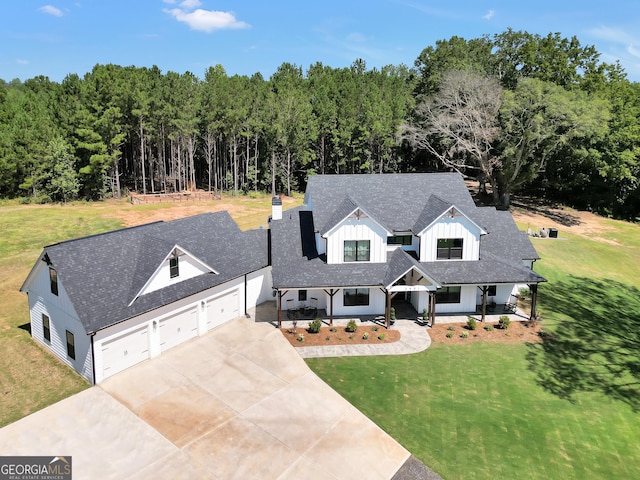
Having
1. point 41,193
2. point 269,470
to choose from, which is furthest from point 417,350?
point 41,193

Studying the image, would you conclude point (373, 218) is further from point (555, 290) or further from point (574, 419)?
point (555, 290)

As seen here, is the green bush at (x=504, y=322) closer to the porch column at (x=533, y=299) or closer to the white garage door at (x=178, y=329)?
the porch column at (x=533, y=299)

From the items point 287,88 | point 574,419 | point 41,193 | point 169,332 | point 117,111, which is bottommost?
point 574,419

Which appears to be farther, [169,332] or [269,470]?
[169,332]

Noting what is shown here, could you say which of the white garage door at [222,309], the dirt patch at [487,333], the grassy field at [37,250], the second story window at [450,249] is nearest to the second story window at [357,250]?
the second story window at [450,249]

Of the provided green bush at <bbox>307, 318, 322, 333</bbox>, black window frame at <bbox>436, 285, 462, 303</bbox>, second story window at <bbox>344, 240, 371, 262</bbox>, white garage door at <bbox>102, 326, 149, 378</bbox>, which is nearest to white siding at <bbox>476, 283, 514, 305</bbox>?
black window frame at <bbox>436, 285, 462, 303</bbox>

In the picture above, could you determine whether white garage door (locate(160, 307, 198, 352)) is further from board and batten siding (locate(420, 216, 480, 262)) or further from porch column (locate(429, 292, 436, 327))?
board and batten siding (locate(420, 216, 480, 262))
